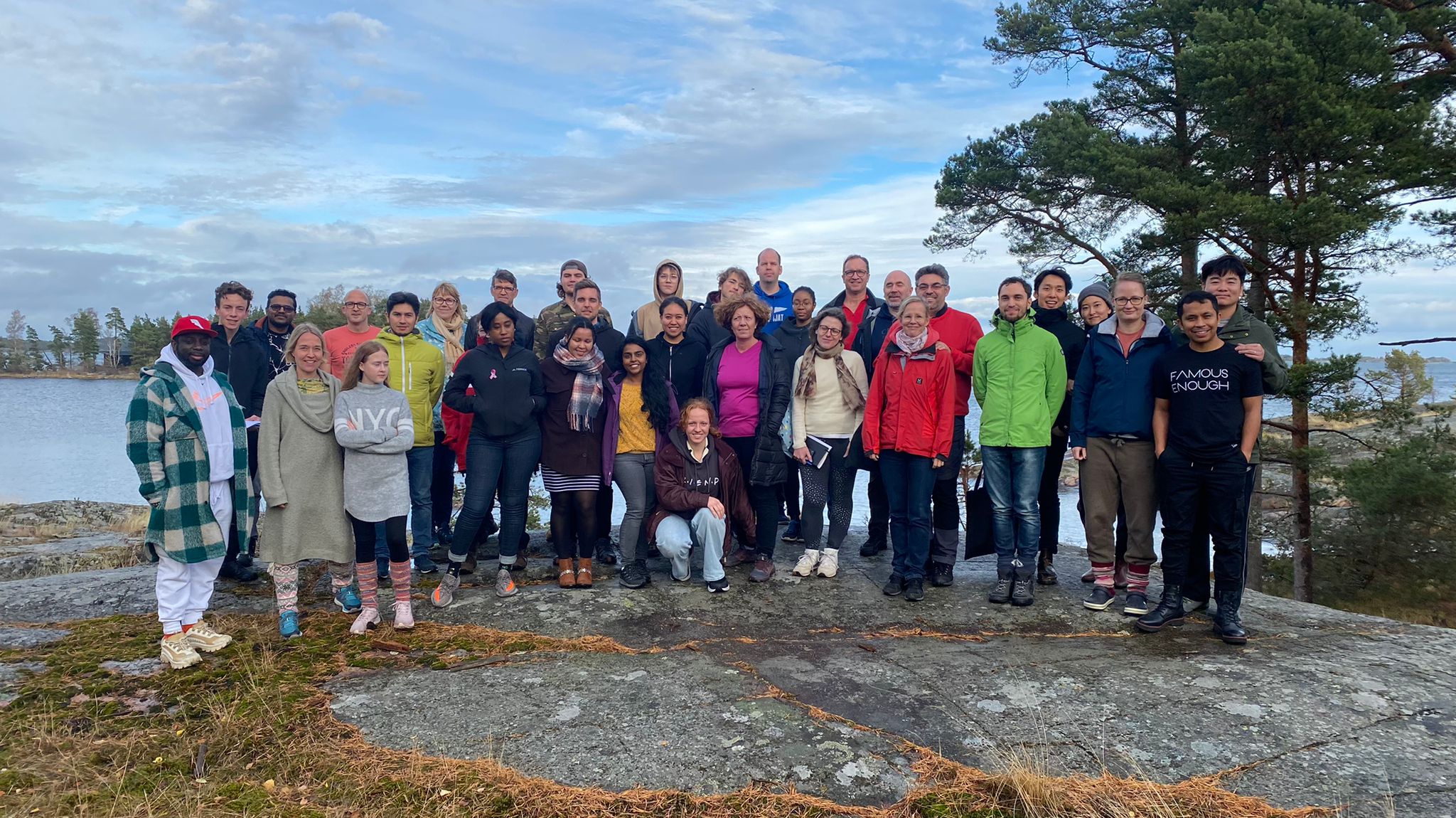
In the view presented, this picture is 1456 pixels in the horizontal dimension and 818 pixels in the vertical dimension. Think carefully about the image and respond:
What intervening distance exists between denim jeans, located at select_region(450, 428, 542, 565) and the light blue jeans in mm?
1085

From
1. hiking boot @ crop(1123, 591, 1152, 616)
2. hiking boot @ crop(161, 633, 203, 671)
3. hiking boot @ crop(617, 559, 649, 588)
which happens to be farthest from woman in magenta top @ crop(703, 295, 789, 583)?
hiking boot @ crop(161, 633, 203, 671)

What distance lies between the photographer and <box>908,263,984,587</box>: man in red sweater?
5.91 metres

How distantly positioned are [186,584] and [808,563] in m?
4.14

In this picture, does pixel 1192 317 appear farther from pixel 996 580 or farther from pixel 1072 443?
pixel 996 580

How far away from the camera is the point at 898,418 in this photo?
5.54 m

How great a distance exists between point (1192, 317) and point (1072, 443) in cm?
114

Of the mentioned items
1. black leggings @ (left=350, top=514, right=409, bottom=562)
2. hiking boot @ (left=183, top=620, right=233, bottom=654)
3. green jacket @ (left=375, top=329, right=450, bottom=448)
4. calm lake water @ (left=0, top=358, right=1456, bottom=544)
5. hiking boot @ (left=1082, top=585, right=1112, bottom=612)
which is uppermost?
green jacket @ (left=375, top=329, right=450, bottom=448)

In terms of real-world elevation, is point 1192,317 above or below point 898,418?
above

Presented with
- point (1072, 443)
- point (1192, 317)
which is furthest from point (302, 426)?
point (1192, 317)

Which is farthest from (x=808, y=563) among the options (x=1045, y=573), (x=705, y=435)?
(x=1045, y=573)

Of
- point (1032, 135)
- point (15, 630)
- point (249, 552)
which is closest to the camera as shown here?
point (15, 630)

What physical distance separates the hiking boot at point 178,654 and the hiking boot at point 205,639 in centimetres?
9

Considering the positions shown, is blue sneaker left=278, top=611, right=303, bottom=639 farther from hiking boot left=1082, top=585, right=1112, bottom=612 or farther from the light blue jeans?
hiking boot left=1082, top=585, right=1112, bottom=612

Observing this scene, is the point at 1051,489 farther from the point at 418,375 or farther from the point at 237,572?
the point at 237,572
